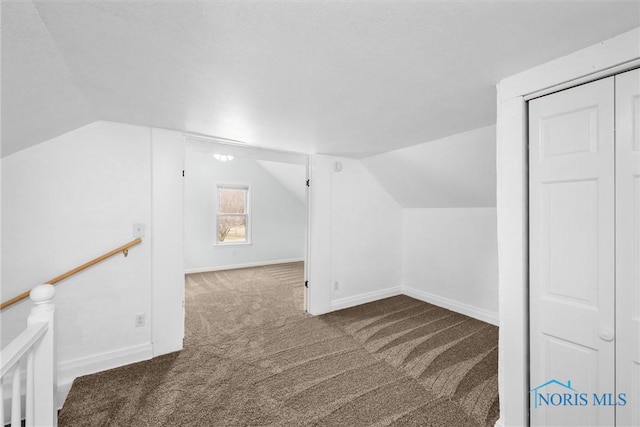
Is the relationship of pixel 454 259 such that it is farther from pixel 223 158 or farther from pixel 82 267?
pixel 223 158

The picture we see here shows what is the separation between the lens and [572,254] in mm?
1315

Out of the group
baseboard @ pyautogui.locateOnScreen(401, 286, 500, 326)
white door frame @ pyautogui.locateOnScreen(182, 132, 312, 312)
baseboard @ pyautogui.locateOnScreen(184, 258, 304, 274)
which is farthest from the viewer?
baseboard @ pyautogui.locateOnScreen(184, 258, 304, 274)

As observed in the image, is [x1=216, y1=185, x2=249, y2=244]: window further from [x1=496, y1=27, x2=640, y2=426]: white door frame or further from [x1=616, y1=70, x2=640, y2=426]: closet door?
[x1=616, y1=70, x2=640, y2=426]: closet door

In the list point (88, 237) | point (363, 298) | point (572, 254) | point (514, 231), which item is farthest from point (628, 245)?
point (88, 237)

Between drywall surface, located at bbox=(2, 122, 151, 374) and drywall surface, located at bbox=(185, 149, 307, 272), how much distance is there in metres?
2.92

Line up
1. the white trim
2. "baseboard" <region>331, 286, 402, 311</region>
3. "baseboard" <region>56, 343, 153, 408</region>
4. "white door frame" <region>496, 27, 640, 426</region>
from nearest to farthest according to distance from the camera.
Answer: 1. the white trim
2. "white door frame" <region>496, 27, 640, 426</region>
3. "baseboard" <region>56, 343, 153, 408</region>
4. "baseboard" <region>331, 286, 402, 311</region>

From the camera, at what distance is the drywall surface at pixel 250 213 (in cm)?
562

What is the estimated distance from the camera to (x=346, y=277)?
12.1 ft

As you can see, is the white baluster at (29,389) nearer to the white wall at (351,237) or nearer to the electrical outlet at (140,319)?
the electrical outlet at (140,319)

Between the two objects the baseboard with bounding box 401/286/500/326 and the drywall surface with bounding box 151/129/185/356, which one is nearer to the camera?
the drywall surface with bounding box 151/129/185/356

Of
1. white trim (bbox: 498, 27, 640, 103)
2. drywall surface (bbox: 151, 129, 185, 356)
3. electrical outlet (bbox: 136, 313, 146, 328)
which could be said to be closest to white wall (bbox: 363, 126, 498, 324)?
white trim (bbox: 498, 27, 640, 103)

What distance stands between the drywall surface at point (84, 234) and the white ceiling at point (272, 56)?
199 millimetres

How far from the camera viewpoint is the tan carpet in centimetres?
172

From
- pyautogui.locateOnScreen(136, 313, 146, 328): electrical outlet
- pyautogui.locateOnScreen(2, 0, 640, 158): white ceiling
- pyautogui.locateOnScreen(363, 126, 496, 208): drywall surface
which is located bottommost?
pyautogui.locateOnScreen(136, 313, 146, 328): electrical outlet
